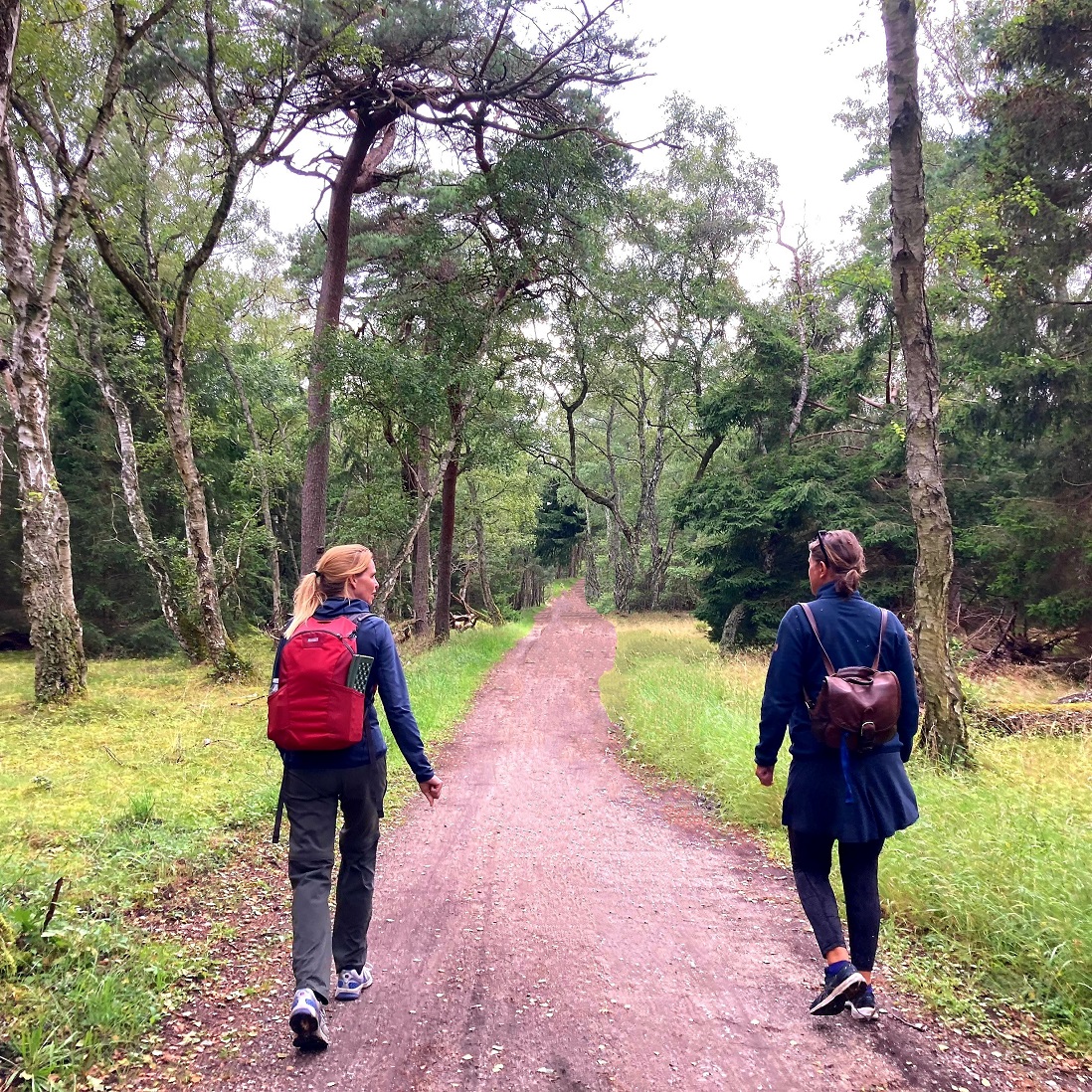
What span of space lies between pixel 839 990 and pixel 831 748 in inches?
37.0

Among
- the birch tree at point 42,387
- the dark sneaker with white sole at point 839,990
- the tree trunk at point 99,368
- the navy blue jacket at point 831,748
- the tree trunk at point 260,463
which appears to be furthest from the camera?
the tree trunk at point 260,463

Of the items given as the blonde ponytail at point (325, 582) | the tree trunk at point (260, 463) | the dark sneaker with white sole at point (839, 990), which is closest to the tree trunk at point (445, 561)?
the tree trunk at point (260, 463)

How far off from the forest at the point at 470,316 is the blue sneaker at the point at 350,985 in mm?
5131

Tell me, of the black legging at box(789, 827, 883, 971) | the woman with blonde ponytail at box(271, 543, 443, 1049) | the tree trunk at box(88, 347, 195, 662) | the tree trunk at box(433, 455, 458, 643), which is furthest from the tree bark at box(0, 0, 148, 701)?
the tree trunk at box(433, 455, 458, 643)

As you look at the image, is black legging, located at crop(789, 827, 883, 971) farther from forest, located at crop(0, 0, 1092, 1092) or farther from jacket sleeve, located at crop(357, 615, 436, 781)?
jacket sleeve, located at crop(357, 615, 436, 781)

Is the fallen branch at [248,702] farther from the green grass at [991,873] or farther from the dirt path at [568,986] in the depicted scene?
the green grass at [991,873]

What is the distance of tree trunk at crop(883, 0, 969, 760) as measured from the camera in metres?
5.73

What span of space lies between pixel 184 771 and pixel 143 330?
16.4 metres

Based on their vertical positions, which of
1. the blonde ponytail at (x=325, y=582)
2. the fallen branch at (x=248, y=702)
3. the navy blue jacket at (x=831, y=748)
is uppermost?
the blonde ponytail at (x=325, y=582)

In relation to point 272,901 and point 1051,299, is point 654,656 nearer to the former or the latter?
point 1051,299

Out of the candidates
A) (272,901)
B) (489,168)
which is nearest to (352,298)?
(489,168)

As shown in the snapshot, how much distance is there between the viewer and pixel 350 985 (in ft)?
9.95

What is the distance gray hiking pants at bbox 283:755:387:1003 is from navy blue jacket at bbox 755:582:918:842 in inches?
70.0

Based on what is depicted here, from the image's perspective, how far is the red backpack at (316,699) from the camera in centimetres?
277
